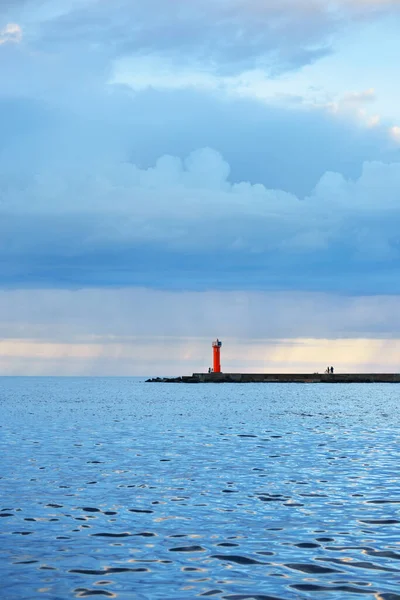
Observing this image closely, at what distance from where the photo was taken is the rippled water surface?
16.4 meters

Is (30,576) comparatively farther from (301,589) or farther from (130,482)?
(130,482)

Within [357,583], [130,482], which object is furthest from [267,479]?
[357,583]

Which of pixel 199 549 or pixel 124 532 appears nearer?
pixel 199 549

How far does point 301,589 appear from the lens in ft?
51.9

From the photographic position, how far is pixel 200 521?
22625 millimetres

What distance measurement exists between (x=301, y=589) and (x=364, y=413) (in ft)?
234

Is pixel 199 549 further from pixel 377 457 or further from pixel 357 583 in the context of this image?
pixel 377 457

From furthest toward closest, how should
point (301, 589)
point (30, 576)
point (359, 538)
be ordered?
point (359, 538) < point (30, 576) < point (301, 589)

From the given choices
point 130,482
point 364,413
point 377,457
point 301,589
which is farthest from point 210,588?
point 364,413

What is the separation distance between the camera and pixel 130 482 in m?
30.3

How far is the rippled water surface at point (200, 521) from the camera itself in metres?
16.4

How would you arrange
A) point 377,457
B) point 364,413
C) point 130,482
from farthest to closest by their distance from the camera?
1. point 364,413
2. point 377,457
3. point 130,482

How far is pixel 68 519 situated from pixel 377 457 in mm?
20405

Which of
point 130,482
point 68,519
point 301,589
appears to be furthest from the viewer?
point 130,482
